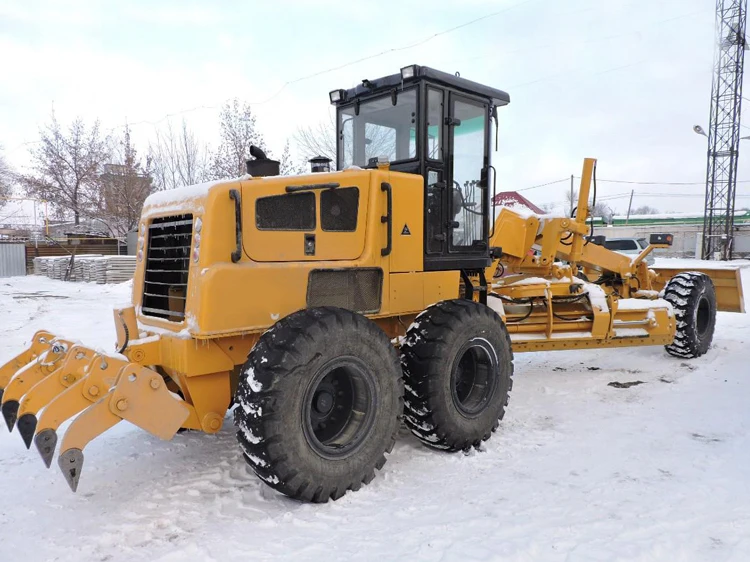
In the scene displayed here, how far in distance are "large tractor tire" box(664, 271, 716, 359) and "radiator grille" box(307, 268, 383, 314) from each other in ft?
17.7

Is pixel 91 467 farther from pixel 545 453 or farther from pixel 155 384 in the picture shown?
pixel 545 453

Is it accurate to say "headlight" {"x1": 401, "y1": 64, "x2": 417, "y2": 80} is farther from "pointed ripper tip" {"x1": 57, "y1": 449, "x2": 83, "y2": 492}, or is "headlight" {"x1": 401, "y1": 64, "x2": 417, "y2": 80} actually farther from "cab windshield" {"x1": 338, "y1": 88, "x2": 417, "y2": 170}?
"pointed ripper tip" {"x1": 57, "y1": 449, "x2": 83, "y2": 492}

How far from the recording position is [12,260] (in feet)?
86.6

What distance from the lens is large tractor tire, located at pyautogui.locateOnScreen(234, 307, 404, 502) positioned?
323 cm

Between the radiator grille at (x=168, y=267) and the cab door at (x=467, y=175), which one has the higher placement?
the cab door at (x=467, y=175)

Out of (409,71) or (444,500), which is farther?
(409,71)

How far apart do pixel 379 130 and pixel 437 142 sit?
0.62 meters

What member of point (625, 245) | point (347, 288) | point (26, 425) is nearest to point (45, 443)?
point (26, 425)

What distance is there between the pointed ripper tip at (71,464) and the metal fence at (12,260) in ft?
91.0

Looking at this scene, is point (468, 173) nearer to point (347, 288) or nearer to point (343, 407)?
point (347, 288)

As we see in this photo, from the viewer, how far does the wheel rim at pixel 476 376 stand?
180 inches

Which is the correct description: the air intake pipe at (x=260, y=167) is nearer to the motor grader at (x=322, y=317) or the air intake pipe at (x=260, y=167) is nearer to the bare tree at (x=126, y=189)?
the motor grader at (x=322, y=317)

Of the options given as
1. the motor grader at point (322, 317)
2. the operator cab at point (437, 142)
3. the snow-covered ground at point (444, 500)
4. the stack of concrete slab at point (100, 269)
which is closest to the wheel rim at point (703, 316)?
the snow-covered ground at point (444, 500)

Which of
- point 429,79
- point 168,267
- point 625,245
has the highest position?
point 429,79
